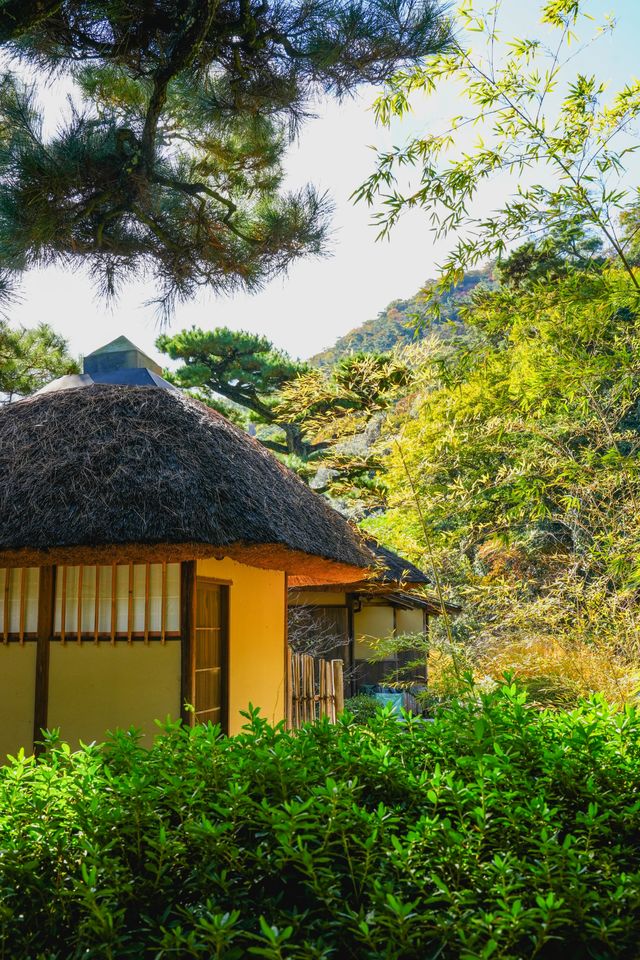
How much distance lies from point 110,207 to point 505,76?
3443 millimetres

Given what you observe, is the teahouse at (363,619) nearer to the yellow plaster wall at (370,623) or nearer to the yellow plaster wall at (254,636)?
the yellow plaster wall at (370,623)

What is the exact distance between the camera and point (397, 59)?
572 centimetres

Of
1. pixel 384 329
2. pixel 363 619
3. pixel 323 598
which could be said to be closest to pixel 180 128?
pixel 323 598

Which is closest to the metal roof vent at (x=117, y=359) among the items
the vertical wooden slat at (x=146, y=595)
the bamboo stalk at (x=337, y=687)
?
the vertical wooden slat at (x=146, y=595)

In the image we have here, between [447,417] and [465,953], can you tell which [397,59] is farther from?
[465,953]

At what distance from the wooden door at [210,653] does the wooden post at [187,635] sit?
0.13 metres

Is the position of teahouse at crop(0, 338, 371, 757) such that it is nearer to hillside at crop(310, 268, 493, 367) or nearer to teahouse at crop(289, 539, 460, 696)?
teahouse at crop(289, 539, 460, 696)

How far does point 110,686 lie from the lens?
5379mm

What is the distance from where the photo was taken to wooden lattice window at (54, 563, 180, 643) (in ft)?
17.7

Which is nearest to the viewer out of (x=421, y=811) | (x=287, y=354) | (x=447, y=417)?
(x=421, y=811)

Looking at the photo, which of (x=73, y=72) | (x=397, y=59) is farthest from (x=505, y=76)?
(x=73, y=72)

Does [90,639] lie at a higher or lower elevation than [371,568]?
lower

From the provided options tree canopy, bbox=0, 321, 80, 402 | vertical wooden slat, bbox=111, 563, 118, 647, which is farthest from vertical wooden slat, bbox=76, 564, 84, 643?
tree canopy, bbox=0, 321, 80, 402

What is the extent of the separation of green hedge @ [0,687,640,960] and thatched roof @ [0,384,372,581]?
276 cm
